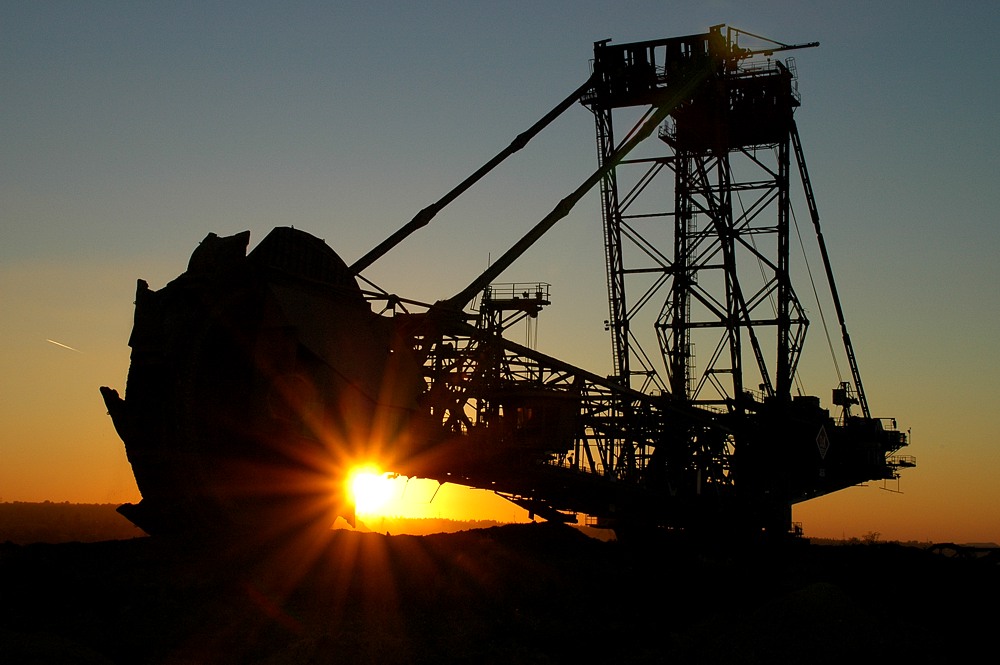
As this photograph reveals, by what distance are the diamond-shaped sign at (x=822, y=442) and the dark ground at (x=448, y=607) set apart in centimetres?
1514

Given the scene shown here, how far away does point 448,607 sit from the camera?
2402 cm

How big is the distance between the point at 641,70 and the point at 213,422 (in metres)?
27.4

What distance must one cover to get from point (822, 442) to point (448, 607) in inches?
995

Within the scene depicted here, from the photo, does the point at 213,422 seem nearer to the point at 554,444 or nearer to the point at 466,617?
the point at 466,617

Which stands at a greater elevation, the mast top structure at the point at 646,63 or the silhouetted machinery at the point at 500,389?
the mast top structure at the point at 646,63

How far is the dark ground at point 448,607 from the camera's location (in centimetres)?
2041

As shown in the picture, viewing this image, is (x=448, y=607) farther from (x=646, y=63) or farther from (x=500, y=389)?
(x=646, y=63)

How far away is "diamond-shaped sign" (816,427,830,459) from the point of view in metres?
43.9

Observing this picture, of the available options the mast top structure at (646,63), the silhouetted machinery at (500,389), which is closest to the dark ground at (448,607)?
the silhouetted machinery at (500,389)

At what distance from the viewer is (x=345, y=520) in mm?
28578

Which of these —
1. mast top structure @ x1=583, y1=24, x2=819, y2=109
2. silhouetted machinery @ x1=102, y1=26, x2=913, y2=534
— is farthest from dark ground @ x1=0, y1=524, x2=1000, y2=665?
mast top structure @ x1=583, y1=24, x2=819, y2=109

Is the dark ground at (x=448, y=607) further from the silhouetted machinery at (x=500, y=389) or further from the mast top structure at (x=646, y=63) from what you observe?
the mast top structure at (x=646, y=63)

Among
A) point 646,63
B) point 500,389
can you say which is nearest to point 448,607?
point 500,389

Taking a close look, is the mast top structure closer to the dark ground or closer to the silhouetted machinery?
the silhouetted machinery
